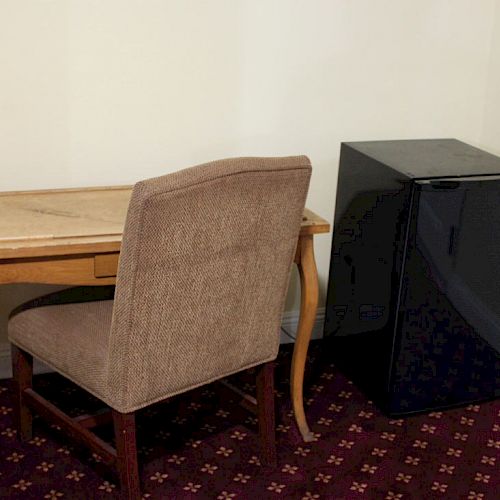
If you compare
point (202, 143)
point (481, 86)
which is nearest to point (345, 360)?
point (202, 143)

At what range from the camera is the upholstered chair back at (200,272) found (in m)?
1.90

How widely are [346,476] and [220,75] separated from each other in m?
1.23

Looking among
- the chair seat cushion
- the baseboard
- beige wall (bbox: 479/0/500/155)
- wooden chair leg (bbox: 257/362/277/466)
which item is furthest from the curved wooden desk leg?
beige wall (bbox: 479/0/500/155)

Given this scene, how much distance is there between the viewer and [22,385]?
2.42 metres

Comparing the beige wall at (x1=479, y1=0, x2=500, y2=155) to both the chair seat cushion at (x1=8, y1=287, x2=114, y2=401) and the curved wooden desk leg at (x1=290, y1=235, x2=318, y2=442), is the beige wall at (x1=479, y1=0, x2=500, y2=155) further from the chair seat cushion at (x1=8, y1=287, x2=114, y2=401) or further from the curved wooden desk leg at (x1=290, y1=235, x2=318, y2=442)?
the chair seat cushion at (x1=8, y1=287, x2=114, y2=401)

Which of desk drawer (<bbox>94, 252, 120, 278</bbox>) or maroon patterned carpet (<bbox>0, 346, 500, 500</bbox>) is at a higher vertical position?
desk drawer (<bbox>94, 252, 120, 278</bbox>)

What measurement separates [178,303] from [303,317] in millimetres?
540

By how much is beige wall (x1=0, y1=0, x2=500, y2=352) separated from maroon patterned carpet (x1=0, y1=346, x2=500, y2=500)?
0.50m

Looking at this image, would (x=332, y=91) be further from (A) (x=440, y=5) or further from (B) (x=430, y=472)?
(B) (x=430, y=472)

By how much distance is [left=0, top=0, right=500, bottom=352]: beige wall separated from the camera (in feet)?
8.35

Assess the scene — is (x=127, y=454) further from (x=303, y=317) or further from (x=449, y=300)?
(x=449, y=300)

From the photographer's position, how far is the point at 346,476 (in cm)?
241

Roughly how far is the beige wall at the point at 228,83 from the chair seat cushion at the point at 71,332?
453 mm

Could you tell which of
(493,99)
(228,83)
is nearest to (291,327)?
(228,83)
